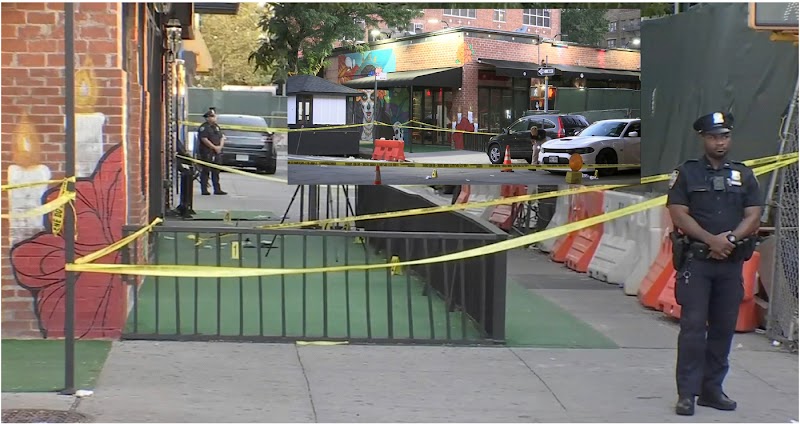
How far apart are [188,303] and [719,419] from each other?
4.94 metres

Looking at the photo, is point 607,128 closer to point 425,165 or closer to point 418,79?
point 425,165

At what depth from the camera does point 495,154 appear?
17406 mm

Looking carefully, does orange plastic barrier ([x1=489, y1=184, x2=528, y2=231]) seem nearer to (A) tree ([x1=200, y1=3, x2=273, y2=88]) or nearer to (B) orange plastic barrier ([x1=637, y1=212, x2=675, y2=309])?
(B) orange plastic barrier ([x1=637, y1=212, x2=675, y2=309])

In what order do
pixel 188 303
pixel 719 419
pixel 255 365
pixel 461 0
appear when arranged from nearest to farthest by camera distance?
pixel 719 419 → pixel 255 365 → pixel 188 303 → pixel 461 0

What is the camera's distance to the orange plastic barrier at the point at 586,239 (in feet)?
37.3

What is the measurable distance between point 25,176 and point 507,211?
358 inches

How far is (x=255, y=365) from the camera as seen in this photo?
645 centimetres

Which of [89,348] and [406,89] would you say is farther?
[406,89]

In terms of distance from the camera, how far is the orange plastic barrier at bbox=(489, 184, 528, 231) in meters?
14.5

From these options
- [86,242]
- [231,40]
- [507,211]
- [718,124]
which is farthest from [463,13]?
[231,40]

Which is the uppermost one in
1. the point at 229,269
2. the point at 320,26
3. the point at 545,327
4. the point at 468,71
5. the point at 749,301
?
the point at 320,26

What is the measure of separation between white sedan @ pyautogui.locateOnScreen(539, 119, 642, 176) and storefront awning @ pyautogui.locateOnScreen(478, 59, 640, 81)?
262 cm

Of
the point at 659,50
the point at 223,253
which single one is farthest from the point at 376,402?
the point at 659,50

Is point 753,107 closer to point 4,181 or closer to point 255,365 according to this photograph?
point 255,365
